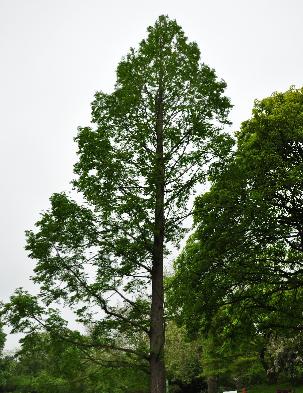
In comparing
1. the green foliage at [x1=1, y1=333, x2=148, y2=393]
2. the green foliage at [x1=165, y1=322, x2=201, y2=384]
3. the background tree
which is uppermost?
the background tree

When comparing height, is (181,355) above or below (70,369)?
below

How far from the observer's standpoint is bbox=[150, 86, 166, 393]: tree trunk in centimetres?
1094

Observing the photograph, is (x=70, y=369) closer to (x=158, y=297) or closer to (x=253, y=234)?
(x=158, y=297)

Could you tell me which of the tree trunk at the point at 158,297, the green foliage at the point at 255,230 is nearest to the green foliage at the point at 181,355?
the green foliage at the point at 255,230

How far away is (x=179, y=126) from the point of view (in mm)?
12656

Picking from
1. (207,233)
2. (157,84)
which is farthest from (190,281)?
(157,84)

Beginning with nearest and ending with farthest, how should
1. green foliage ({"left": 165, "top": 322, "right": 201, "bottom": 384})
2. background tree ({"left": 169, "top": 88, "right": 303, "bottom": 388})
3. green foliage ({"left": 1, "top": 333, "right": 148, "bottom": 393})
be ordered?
1. green foliage ({"left": 1, "top": 333, "right": 148, "bottom": 393})
2. background tree ({"left": 169, "top": 88, "right": 303, "bottom": 388})
3. green foliage ({"left": 165, "top": 322, "right": 201, "bottom": 384})

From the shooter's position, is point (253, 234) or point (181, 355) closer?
point (253, 234)

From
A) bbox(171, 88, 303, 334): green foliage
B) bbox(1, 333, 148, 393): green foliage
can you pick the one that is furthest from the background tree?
bbox(1, 333, 148, 393): green foliage

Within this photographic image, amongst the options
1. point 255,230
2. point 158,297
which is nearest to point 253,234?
point 255,230

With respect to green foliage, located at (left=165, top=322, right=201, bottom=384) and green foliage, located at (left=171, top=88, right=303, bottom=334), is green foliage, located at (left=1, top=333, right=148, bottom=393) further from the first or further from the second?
green foliage, located at (left=165, top=322, right=201, bottom=384)

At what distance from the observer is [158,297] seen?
37.5ft

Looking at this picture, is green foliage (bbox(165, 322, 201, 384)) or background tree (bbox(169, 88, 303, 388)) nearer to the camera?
background tree (bbox(169, 88, 303, 388))

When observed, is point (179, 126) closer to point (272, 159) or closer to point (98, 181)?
point (98, 181)
